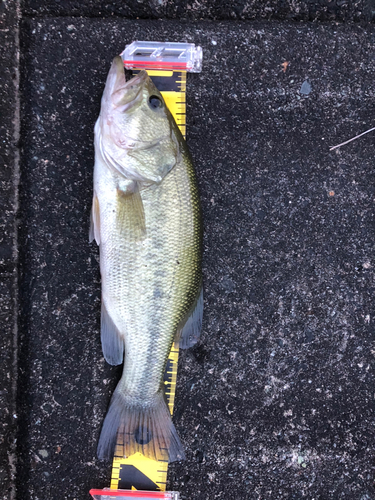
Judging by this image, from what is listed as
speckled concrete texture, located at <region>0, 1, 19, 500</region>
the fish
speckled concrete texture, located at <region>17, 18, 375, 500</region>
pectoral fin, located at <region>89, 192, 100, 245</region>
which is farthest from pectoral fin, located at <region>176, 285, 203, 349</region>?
speckled concrete texture, located at <region>0, 1, 19, 500</region>

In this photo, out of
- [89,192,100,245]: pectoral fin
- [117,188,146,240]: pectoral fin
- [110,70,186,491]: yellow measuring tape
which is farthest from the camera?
[110,70,186,491]: yellow measuring tape

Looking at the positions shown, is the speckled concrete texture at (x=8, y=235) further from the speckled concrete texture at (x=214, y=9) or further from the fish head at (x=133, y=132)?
the fish head at (x=133, y=132)

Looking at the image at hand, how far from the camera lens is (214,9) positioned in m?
2.22

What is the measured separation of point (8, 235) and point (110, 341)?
35.2 inches

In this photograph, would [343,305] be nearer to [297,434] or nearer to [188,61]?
[297,434]

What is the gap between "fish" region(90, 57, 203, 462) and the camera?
71.6 inches

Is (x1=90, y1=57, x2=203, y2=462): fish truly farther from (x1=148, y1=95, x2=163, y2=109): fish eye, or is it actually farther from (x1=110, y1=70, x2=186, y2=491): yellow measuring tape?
(x1=110, y1=70, x2=186, y2=491): yellow measuring tape

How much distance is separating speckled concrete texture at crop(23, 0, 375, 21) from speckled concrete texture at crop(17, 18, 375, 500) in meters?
0.09

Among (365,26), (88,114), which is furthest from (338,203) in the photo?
(88,114)

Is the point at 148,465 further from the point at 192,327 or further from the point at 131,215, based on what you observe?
the point at 131,215

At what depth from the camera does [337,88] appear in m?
2.27

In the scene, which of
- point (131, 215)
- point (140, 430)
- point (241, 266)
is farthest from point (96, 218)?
point (140, 430)

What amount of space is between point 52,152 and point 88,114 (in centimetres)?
32

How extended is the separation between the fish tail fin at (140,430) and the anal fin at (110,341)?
190mm
